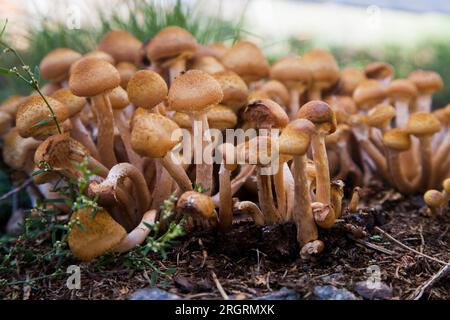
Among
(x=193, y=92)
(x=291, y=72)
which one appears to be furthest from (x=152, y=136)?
(x=291, y=72)

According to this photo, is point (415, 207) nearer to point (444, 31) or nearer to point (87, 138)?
point (87, 138)

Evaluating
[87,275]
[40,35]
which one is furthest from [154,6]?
[87,275]

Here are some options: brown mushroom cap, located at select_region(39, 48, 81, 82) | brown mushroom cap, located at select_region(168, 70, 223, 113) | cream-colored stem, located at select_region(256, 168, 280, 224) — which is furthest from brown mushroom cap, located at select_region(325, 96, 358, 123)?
brown mushroom cap, located at select_region(39, 48, 81, 82)

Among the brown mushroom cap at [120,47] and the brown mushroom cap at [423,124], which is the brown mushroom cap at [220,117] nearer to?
the brown mushroom cap at [120,47]

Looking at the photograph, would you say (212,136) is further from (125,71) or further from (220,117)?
(125,71)

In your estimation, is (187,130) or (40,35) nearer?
(187,130)

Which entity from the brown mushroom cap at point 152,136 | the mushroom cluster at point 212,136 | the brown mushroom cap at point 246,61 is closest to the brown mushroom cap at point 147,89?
the mushroom cluster at point 212,136
